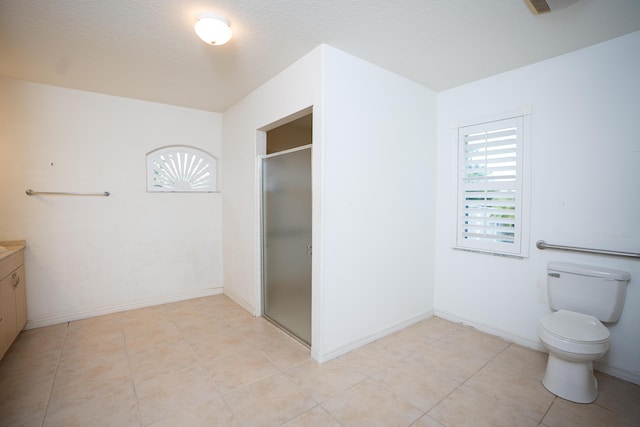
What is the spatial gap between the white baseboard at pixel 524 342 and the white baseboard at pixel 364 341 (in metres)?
0.26

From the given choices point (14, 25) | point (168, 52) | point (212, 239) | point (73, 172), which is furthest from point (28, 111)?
point (212, 239)

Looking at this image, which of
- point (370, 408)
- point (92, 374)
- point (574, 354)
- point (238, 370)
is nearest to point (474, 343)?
point (574, 354)

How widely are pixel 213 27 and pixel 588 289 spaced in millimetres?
3120

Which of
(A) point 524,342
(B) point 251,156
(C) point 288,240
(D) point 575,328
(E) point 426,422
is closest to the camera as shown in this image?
(E) point 426,422

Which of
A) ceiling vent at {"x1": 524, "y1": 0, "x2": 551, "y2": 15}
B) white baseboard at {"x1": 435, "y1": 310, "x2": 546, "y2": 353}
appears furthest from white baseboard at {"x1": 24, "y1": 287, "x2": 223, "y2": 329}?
ceiling vent at {"x1": 524, "y1": 0, "x2": 551, "y2": 15}

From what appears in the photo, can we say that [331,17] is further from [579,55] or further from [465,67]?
[579,55]

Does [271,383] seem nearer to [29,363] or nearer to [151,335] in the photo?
[151,335]

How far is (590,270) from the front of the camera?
2.12 metres

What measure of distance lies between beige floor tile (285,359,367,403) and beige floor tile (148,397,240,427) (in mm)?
495

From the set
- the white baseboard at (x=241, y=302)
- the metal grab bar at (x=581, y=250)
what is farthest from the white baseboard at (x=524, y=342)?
the white baseboard at (x=241, y=302)

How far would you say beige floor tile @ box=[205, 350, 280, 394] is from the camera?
6.73 feet

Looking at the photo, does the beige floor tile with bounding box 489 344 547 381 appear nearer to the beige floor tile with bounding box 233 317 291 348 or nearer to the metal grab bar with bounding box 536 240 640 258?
the metal grab bar with bounding box 536 240 640 258

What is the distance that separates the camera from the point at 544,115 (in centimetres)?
242

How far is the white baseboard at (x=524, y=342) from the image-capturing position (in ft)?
6.79
